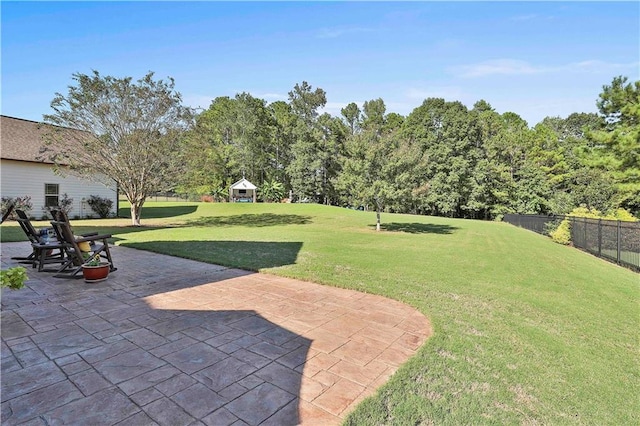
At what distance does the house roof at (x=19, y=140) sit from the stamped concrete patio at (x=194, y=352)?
1691cm

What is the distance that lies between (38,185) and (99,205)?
3.04m

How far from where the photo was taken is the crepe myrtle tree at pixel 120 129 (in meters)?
13.8

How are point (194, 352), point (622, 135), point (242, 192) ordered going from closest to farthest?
point (194, 352) → point (622, 135) → point (242, 192)

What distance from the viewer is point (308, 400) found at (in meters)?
2.26

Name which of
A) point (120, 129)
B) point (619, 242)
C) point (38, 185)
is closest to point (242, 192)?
point (38, 185)

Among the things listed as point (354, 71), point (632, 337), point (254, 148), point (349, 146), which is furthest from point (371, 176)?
point (254, 148)

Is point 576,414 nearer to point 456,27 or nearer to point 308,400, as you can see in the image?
point 308,400

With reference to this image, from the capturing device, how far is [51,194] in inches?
706

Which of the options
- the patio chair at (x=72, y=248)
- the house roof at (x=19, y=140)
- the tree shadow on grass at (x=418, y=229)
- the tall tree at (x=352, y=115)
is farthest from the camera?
the tall tree at (x=352, y=115)

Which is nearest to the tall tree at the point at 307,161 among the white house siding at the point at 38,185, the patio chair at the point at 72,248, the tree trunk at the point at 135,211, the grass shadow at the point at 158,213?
the grass shadow at the point at 158,213

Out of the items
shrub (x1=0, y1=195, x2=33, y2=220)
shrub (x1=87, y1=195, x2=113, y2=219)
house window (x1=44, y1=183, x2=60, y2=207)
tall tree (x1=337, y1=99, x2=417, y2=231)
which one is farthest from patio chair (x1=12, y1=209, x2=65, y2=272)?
shrub (x1=87, y1=195, x2=113, y2=219)

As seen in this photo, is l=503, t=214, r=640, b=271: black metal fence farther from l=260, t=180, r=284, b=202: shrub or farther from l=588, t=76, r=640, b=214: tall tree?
l=260, t=180, r=284, b=202: shrub

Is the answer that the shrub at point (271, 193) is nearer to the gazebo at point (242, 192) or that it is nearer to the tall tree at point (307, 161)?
the gazebo at point (242, 192)

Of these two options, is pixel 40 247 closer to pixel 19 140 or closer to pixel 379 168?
pixel 379 168
